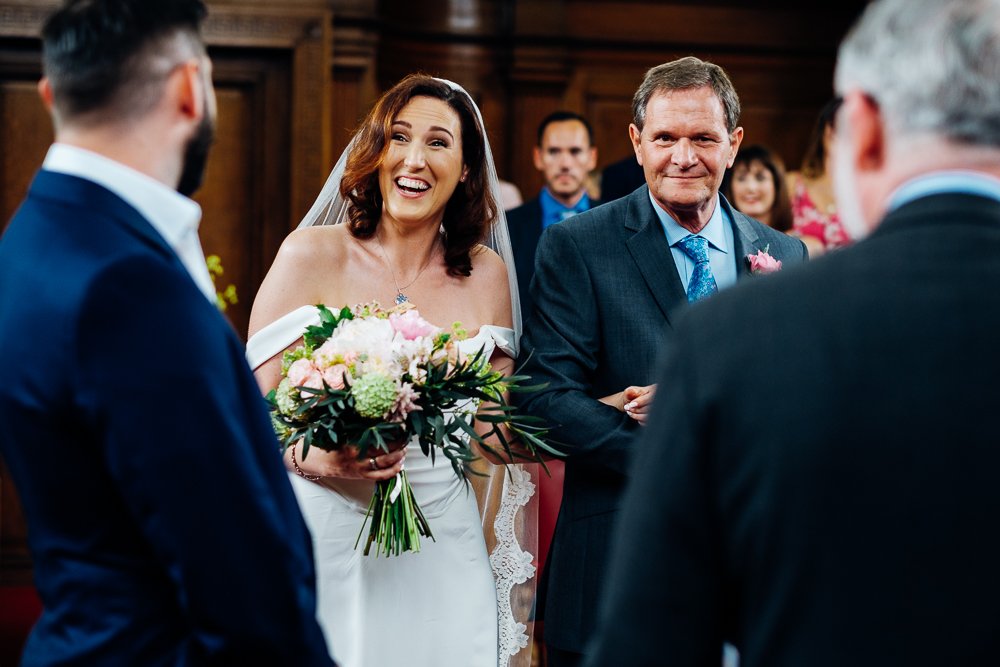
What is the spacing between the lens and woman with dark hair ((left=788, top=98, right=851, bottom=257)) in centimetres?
605

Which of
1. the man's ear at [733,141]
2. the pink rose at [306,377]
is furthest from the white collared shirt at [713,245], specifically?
the pink rose at [306,377]

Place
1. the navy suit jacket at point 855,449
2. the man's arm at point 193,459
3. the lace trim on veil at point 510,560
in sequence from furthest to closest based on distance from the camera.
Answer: the lace trim on veil at point 510,560, the man's arm at point 193,459, the navy suit jacket at point 855,449

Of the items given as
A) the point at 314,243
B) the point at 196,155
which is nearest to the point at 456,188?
the point at 314,243

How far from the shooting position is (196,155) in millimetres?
1707

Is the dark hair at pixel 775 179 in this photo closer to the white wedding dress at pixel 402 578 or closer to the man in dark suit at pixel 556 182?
the man in dark suit at pixel 556 182

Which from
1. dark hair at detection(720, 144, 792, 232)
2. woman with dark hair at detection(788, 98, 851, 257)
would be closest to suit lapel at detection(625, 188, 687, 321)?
dark hair at detection(720, 144, 792, 232)

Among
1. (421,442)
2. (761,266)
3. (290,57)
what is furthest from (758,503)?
(290,57)

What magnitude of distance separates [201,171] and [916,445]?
1065 mm

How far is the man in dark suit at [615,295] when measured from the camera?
2945mm

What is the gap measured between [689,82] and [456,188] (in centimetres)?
75

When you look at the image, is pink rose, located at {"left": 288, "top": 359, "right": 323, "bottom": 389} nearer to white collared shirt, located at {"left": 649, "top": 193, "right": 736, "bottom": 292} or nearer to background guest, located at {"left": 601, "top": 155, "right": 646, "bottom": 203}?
white collared shirt, located at {"left": 649, "top": 193, "right": 736, "bottom": 292}

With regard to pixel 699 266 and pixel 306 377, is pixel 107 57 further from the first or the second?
pixel 699 266

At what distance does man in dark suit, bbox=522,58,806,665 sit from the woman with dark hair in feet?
9.72

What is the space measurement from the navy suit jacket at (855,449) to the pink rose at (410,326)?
1602mm
